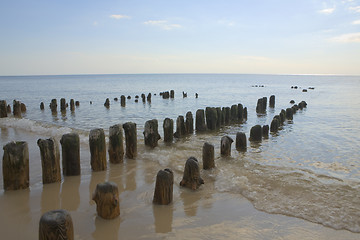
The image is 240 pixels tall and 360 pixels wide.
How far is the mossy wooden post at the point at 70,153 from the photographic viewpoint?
6.71 meters

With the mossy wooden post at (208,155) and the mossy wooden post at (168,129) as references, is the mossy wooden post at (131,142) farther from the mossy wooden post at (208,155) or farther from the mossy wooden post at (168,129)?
the mossy wooden post at (168,129)

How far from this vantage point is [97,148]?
286 inches

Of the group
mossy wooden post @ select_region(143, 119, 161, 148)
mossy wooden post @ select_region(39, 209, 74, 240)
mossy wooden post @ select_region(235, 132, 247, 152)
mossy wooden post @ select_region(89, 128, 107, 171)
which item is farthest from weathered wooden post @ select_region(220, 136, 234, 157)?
mossy wooden post @ select_region(39, 209, 74, 240)

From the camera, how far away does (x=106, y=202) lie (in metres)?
4.73

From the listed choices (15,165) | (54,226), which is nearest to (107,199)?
(54,226)

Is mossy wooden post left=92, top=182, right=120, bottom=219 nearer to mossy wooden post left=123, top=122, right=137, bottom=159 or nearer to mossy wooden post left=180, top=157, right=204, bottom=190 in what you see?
mossy wooden post left=180, top=157, right=204, bottom=190

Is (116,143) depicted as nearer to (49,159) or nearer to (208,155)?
(49,159)

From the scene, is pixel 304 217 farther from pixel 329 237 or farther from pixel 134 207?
pixel 134 207

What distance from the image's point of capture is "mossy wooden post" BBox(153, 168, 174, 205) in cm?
526

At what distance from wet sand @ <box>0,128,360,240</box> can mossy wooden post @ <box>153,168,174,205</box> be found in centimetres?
13

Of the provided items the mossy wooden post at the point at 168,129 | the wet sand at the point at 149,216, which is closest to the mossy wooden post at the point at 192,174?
the wet sand at the point at 149,216

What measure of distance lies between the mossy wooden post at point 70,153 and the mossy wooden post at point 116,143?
126 cm

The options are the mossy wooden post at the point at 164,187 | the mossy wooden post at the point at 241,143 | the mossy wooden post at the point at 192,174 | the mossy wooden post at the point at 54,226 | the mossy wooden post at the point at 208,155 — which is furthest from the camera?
the mossy wooden post at the point at 241,143

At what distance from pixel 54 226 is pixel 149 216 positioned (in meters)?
1.94
